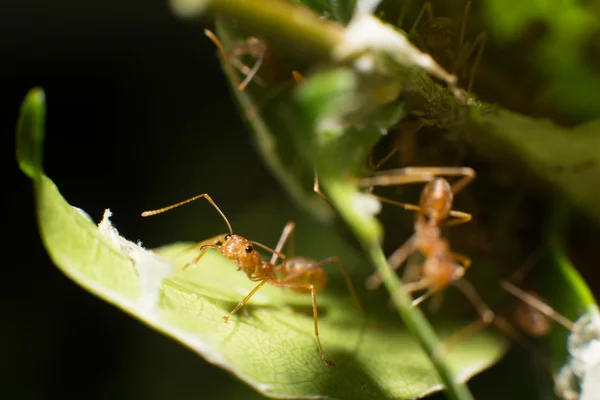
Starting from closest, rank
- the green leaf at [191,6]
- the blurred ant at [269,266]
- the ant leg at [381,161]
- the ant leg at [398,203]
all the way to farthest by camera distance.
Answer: the green leaf at [191,6] → the ant leg at [381,161] → the ant leg at [398,203] → the blurred ant at [269,266]

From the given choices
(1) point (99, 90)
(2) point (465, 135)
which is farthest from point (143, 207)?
(2) point (465, 135)

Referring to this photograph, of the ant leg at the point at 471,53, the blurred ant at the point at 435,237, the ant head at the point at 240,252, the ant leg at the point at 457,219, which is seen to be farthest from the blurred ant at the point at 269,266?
the ant leg at the point at 471,53

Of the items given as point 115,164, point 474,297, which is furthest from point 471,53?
point 115,164

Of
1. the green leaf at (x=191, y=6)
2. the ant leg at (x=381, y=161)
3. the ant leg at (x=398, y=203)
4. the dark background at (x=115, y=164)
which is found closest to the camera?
the green leaf at (x=191, y=6)

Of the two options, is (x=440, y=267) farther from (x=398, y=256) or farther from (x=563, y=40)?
(x=563, y=40)

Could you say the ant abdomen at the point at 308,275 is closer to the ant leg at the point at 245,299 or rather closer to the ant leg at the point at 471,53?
the ant leg at the point at 245,299

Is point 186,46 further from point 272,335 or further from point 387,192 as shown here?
point 272,335
